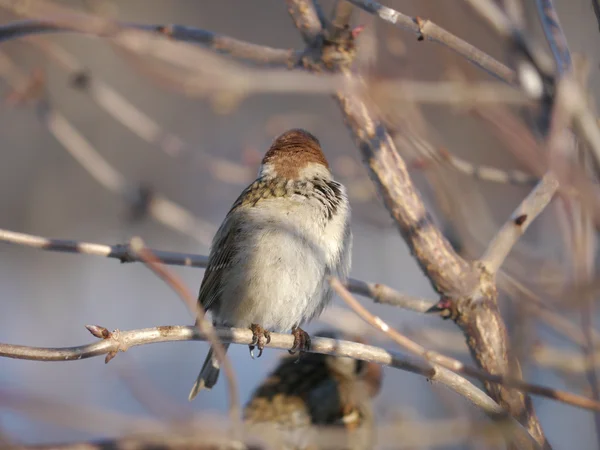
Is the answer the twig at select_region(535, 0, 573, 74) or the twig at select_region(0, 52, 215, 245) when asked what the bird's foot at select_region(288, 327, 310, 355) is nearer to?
the twig at select_region(0, 52, 215, 245)

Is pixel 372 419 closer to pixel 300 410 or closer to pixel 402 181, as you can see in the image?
pixel 300 410

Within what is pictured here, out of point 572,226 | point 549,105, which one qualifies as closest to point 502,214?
point 549,105

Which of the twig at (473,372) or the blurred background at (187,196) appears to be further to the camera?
the blurred background at (187,196)

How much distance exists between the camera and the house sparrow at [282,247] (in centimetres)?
291

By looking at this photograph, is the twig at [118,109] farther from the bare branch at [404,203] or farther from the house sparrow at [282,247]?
the bare branch at [404,203]

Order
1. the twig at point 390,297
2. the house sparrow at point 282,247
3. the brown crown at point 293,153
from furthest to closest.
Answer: the brown crown at point 293,153 < the house sparrow at point 282,247 < the twig at point 390,297

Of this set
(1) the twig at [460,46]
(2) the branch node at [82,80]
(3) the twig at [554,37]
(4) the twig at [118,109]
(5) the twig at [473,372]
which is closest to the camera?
(5) the twig at [473,372]

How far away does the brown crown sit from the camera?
3.18m

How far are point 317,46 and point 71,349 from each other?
143 cm

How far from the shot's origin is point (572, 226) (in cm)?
163

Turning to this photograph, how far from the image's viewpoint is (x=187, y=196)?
923 cm

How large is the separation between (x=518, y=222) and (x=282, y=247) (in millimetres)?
922

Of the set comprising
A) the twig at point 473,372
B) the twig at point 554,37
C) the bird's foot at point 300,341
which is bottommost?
the twig at point 473,372

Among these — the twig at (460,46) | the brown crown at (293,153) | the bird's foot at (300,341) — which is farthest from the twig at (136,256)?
the twig at (460,46)
